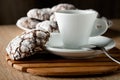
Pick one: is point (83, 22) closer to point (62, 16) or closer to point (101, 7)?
point (62, 16)

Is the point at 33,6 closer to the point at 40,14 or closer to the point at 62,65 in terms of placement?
the point at 40,14

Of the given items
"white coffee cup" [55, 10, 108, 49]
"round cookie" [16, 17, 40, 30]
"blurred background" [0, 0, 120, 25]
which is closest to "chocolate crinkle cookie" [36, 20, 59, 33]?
"round cookie" [16, 17, 40, 30]

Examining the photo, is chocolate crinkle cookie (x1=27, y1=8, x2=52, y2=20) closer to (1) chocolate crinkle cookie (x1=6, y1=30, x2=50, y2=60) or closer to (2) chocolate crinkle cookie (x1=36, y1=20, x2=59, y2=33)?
(2) chocolate crinkle cookie (x1=36, y1=20, x2=59, y2=33)

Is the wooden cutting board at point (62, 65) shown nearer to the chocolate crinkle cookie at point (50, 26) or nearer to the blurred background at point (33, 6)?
the chocolate crinkle cookie at point (50, 26)

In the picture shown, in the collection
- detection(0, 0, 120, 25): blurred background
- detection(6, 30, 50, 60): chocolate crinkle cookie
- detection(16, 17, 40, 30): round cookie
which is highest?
detection(6, 30, 50, 60): chocolate crinkle cookie

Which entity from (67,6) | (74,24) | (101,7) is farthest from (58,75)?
(101,7)

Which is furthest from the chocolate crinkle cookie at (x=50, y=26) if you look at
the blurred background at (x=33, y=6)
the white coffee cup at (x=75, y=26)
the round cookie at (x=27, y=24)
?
the blurred background at (x=33, y=6)
